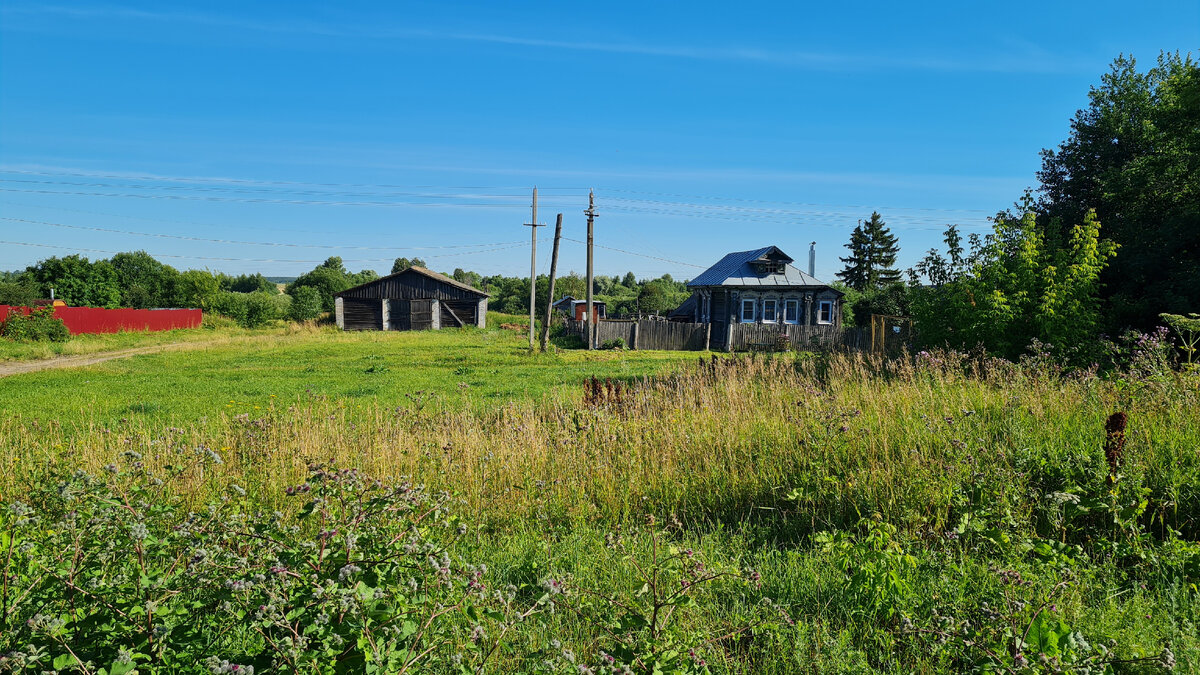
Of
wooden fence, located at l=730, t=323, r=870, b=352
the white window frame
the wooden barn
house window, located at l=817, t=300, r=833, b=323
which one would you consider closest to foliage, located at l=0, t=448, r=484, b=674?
wooden fence, located at l=730, t=323, r=870, b=352

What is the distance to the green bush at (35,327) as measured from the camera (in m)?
26.7

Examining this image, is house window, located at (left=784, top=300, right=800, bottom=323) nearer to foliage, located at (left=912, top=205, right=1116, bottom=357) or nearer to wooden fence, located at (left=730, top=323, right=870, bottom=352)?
wooden fence, located at (left=730, top=323, right=870, bottom=352)

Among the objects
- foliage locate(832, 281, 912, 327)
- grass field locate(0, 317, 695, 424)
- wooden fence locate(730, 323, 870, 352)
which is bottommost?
grass field locate(0, 317, 695, 424)

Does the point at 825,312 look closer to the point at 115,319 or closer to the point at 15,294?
the point at 115,319

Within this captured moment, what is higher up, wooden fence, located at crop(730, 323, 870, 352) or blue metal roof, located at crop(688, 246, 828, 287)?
blue metal roof, located at crop(688, 246, 828, 287)

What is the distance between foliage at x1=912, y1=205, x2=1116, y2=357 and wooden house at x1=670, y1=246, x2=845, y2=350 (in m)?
22.2

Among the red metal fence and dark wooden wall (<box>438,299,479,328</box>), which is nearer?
the red metal fence

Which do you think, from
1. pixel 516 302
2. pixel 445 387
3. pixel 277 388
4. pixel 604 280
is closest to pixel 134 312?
pixel 277 388

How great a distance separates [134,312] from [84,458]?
41.1m

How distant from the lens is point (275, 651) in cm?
217

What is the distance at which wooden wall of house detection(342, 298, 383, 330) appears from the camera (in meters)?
45.1

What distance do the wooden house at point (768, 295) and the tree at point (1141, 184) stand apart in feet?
45.7

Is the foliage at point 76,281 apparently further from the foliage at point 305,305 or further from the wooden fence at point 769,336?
the wooden fence at point 769,336

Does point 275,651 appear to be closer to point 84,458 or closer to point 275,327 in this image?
point 84,458
